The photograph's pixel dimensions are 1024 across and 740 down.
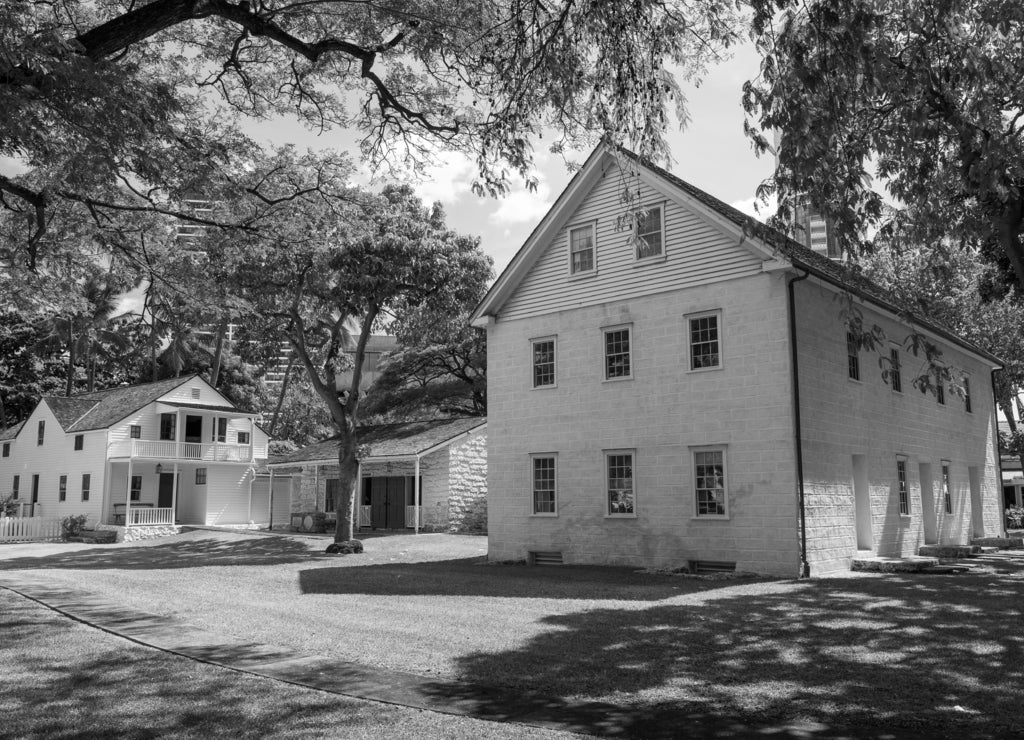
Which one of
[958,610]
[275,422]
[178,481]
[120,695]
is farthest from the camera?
[275,422]

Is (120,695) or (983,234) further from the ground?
(983,234)

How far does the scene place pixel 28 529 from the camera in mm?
35062

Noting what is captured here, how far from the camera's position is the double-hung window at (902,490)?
21.0 meters

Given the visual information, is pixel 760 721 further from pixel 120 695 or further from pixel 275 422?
pixel 275 422

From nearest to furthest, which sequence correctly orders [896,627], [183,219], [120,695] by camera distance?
1. [120,695]
2. [896,627]
3. [183,219]

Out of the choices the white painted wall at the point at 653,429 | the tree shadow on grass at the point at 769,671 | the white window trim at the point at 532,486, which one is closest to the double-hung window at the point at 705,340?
the white painted wall at the point at 653,429

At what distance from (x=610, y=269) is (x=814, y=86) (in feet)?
42.4

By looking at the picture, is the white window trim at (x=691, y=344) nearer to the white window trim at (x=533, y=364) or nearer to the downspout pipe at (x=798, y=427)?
the downspout pipe at (x=798, y=427)

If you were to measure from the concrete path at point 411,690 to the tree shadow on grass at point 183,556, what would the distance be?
42.3 ft

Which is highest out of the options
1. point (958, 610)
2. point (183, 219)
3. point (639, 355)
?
point (183, 219)

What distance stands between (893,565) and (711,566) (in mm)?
3763

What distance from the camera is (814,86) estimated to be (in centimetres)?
718

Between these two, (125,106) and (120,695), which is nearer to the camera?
(120,695)

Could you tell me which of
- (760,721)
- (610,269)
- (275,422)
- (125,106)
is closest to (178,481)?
(275,422)
